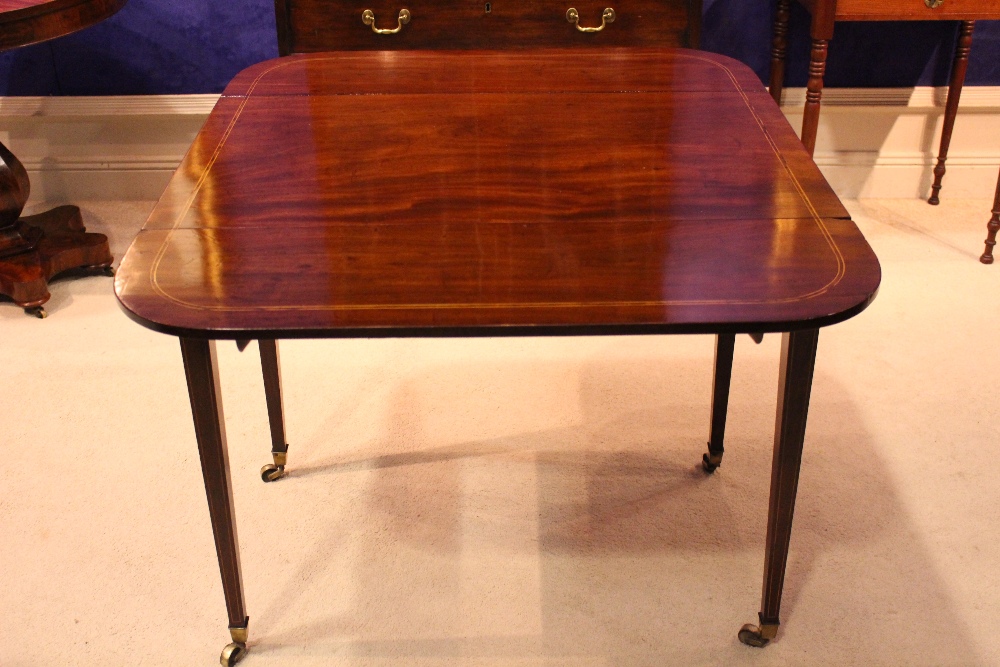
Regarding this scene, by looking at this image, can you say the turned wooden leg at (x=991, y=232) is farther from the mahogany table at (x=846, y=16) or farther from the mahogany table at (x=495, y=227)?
the mahogany table at (x=495, y=227)

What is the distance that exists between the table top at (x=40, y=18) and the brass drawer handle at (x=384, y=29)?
75 cm

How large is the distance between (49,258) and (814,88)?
2.53 m

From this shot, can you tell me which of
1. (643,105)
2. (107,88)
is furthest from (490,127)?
(107,88)

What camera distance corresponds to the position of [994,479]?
2449mm

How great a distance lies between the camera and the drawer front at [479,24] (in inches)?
122

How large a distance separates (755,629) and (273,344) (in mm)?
1213

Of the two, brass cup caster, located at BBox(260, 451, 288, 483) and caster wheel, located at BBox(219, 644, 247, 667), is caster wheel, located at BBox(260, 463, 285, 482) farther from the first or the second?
caster wheel, located at BBox(219, 644, 247, 667)

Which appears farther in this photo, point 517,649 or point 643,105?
point 643,105

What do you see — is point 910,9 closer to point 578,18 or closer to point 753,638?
point 578,18

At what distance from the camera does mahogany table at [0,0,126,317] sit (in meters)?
2.71

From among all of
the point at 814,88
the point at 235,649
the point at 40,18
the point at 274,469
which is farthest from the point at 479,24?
the point at 235,649

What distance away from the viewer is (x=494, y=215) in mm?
1735

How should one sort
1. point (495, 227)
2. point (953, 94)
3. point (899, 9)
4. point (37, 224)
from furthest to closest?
point (953, 94), point (37, 224), point (899, 9), point (495, 227)

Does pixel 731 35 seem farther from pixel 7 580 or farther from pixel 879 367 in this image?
pixel 7 580
